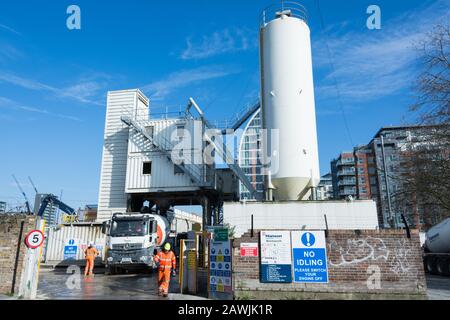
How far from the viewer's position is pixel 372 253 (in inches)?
429

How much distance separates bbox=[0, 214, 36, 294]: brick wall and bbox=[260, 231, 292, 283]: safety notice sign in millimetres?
8235

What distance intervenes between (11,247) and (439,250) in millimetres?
24110

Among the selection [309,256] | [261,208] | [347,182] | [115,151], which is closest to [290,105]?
[261,208]

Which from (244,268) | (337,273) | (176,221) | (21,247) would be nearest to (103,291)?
(21,247)

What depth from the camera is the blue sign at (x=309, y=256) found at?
10961 mm

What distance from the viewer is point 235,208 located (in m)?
17.2

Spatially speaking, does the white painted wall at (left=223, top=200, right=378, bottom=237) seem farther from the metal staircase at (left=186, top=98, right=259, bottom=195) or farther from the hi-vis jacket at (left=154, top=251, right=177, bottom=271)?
the metal staircase at (left=186, top=98, right=259, bottom=195)

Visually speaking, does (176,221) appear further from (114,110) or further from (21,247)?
(21,247)

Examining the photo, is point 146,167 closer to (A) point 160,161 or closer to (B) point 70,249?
(A) point 160,161

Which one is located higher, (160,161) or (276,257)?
(160,161)

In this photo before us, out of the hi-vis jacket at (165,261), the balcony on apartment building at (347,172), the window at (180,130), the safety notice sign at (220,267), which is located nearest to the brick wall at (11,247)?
the hi-vis jacket at (165,261)

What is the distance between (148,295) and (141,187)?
17516 mm

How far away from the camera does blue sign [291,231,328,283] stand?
1096 centimetres
